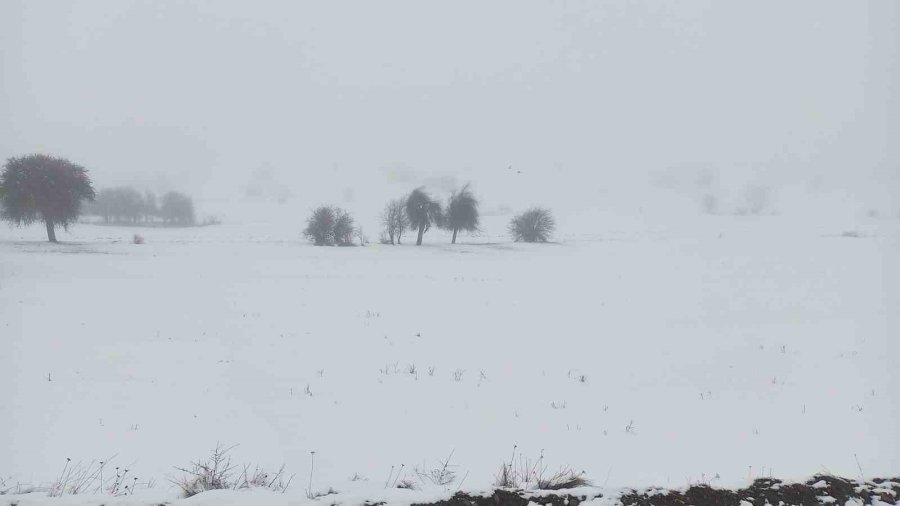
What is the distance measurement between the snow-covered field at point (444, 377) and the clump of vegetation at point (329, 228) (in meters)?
25.8

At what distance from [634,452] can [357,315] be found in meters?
11.7

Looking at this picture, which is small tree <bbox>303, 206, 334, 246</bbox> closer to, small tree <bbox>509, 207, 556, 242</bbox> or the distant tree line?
the distant tree line

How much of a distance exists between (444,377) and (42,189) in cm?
4465

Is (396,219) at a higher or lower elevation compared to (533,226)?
higher

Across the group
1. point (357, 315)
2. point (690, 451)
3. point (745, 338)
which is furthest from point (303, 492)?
point (745, 338)

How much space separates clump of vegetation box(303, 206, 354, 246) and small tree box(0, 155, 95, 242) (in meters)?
20.6

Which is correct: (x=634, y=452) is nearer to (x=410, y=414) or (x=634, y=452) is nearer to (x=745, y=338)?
(x=410, y=414)


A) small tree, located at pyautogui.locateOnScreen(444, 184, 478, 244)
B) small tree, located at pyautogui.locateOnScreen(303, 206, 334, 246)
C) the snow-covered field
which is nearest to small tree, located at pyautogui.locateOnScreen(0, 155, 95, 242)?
Result: the snow-covered field

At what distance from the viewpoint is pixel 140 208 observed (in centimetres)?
8444

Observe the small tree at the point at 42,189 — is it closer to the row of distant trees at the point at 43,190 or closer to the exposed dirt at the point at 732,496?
the row of distant trees at the point at 43,190

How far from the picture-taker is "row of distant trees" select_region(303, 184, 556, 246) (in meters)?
50.7

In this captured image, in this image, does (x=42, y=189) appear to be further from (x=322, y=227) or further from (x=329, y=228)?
(x=329, y=228)

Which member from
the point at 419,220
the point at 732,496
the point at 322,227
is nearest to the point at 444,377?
the point at 732,496

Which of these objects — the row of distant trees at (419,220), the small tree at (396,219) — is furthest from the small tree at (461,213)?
the small tree at (396,219)
